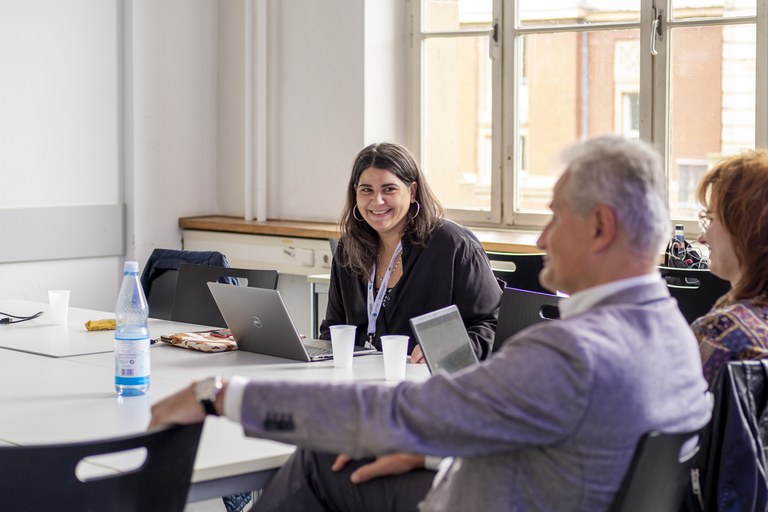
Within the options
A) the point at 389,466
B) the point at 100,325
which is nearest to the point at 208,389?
the point at 389,466

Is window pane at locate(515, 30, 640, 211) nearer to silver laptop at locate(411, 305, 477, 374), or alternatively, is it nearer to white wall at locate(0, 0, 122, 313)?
white wall at locate(0, 0, 122, 313)

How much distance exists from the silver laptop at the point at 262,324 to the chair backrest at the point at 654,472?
3.93ft

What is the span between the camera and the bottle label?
219cm

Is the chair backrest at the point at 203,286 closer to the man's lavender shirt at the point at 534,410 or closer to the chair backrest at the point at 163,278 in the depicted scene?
the chair backrest at the point at 163,278

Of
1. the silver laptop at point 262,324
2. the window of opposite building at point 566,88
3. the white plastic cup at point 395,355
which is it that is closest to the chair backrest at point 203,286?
the silver laptop at point 262,324

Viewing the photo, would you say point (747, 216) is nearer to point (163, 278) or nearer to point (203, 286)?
point (203, 286)

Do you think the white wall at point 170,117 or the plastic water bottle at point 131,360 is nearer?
the plastic water bottle at point 131,360

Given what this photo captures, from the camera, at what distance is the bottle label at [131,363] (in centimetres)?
219

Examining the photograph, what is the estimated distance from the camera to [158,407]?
1542mm

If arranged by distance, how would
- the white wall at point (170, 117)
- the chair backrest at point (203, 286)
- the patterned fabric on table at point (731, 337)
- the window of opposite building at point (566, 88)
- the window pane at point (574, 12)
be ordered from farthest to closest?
the white wall at point (170, 117) → the window pane at point (574, 12) → the window of opposite building at point (566, 88) → the chair backrest at point (203, 286) → the patterned fabric on table at point (731, 337)

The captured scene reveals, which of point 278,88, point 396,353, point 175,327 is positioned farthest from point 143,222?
point 396,353

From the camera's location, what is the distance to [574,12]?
4.79 metres

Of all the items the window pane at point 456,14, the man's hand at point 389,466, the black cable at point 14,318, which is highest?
the window pane at point 456,14

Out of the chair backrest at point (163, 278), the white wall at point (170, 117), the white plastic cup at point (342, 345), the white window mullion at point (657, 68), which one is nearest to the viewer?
the white plastic cup at point (342, 345)
